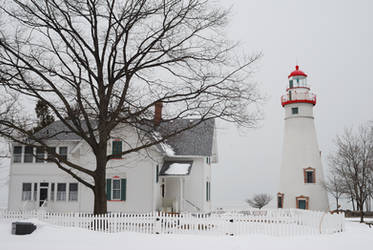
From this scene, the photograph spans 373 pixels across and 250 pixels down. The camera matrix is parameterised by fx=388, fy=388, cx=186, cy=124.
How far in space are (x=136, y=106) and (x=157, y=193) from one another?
8.37 metres

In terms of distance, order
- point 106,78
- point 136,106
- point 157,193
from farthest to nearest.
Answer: point 157,193, point 106,78, point 136,106

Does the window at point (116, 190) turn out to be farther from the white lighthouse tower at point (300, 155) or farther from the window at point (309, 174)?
the window at point (309, 174)

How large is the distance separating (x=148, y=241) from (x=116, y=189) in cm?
1114

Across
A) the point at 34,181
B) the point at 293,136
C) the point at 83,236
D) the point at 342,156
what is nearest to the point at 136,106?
the point at 83,236

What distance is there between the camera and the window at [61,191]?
24.5m

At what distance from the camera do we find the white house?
23.4m

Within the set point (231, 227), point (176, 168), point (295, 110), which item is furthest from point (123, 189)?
point (295, 110)

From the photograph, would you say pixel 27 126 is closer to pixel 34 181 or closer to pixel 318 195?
pixel 34 181

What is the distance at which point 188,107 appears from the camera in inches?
644

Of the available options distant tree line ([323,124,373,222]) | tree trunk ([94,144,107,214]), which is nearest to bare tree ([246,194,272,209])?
distant tree line ([323,124,373,222])

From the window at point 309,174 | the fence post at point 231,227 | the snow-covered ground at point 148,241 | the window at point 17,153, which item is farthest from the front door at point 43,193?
the window at point 309,174

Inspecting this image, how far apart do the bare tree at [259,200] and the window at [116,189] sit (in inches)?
1019

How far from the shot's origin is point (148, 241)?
13023 millimetres

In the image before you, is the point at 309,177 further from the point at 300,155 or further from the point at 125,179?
the point at 125,179
